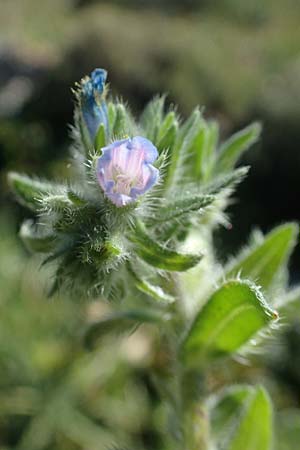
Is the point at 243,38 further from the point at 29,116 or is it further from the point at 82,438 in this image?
the point at 82,438

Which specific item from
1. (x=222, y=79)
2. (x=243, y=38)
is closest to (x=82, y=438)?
(x=222, y=79)

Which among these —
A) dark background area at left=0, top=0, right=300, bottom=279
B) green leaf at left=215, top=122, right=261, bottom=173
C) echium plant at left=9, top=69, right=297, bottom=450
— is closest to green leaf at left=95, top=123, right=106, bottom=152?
echium plant at left=9, top=69, right=297, bottom=450

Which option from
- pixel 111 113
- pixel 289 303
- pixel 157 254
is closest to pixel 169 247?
pixel 157 254

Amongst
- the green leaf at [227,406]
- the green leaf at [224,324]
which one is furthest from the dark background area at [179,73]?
the green leaf at [224,324]

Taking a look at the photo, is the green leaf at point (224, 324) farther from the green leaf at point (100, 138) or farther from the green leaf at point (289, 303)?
the green leaf at point (100, 138)

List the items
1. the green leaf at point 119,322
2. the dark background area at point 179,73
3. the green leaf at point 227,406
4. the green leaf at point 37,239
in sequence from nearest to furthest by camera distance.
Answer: the green leaf at point 37,239
the green leaf at point 119,322
the green leaf at point 227,406
the dark background area at point 179,73

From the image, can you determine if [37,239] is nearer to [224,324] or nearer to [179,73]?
[224,324]

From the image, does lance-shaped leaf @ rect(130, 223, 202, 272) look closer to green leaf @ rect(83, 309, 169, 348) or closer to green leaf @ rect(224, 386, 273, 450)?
green leaf @ rect(83, 309, 169, 348)
